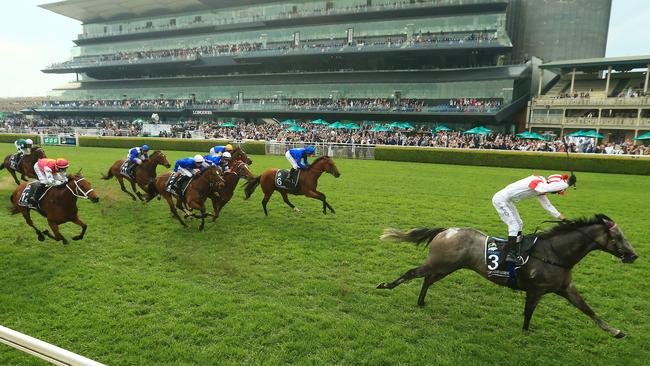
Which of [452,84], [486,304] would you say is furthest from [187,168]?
[452,84]

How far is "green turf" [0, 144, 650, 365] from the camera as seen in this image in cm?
405

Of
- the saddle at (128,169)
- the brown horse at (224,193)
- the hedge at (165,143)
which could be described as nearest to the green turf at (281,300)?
the brown horse at (224,193)

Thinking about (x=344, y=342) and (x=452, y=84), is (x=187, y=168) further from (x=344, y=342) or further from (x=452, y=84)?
(x=452, y=84)

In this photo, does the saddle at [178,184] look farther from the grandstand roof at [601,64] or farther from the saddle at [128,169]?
the grandstand roof at [601,64]

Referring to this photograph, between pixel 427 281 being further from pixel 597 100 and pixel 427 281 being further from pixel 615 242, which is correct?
pixel 597 100

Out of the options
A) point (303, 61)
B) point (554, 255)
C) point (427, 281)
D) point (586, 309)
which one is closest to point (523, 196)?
point (554, 255)

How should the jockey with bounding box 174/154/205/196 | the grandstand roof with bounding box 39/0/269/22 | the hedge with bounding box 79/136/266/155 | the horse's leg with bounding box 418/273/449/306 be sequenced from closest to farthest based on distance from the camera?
the horse's leg with bounding box 418/273/449/306, the jockey with bounding box 174/154/205/196, the hedge with bounding box 79/136/266/155, the grandstand roof with bounding box 39/0/269/22

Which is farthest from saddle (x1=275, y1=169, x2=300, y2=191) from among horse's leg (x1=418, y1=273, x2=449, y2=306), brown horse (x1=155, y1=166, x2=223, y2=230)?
horse's leg (x1=418, y1=273, x2=449, y2=306)

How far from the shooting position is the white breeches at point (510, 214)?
15.3 feet

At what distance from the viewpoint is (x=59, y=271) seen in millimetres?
5922

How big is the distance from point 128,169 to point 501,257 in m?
9.70

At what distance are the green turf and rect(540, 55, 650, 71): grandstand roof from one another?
94.6 ft

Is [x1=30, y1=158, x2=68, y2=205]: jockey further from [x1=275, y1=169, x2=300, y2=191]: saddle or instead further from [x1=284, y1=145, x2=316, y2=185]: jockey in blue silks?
[x1=284, y1=145, x2=316, y2=185]: jockey in blue silks

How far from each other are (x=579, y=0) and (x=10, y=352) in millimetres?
50773
